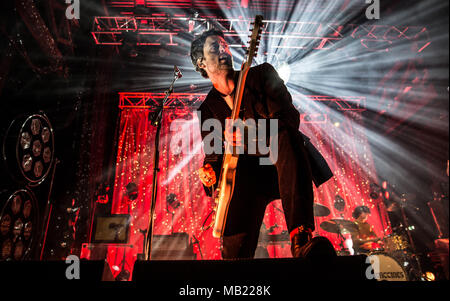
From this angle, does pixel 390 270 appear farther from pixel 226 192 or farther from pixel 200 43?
pixel 200 43

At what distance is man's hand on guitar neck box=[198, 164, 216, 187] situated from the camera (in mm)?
2037

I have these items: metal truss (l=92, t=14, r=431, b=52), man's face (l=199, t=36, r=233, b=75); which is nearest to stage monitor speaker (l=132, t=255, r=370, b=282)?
man's face (l=199, t=36, r=233, b=75)

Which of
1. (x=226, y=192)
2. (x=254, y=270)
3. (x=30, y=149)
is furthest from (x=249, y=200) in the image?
(x=30, y=149)

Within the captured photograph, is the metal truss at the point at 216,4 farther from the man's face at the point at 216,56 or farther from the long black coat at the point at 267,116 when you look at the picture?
the long black coat at the point at 267,116

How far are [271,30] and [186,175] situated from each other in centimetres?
536

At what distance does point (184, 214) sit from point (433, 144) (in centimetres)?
814

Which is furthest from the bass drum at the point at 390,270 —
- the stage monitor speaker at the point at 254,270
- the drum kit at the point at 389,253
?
the stage monitor speaker at the point at 254,270

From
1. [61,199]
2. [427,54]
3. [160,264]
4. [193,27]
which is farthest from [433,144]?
[61,199]

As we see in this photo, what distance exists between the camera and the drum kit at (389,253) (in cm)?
463

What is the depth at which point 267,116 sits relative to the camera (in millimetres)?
1927

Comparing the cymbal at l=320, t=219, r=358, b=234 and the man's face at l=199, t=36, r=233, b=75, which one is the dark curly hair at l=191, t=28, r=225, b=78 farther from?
the cymbal at l=320, t=219, r=358, b=234

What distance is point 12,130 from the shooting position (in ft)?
13.7

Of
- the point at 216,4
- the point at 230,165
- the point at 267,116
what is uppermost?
the point at 216,4
